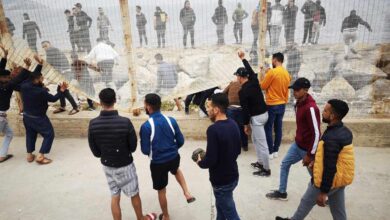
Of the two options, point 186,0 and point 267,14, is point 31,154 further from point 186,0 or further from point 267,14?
point 267,14

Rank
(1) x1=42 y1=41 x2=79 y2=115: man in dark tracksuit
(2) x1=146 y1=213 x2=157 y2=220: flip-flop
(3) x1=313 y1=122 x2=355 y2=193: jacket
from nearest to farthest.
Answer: (3) x1=313 y1=122 x2=355 y2=193: jacket < (2) x1=146 y1=213 x2=157 y2=220: flip-flop < (1) x1=42 y1=41 x2=79 y2=115: man in dark tracksuit

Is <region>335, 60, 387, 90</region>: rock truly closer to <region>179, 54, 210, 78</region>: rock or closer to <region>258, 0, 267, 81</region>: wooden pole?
<region>258, 0, 267, 81</region>: wooden pole

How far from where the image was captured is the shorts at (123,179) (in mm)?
3482

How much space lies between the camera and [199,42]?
17.6 feet

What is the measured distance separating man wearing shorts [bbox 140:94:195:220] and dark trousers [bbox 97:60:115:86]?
281 cm

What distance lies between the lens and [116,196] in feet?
11.7

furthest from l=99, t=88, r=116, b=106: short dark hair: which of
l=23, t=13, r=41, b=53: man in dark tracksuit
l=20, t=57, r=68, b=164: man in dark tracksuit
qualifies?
l=23, t=13, r=41, b=53: man in dark tracksuit

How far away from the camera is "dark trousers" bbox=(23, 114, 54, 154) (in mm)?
5418

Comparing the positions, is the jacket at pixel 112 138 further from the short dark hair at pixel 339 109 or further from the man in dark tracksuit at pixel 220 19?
the man in dark tracksuit at pixel 220 19

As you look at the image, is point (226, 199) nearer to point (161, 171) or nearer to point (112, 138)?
point (161, 171)

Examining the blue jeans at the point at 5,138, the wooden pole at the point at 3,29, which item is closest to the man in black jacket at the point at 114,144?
the blue jeans at the point at 5,138

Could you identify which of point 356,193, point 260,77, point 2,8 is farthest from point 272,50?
point 2,8

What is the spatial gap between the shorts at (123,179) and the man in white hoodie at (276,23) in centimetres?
334

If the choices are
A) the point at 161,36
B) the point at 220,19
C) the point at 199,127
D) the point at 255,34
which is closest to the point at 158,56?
the point at 161,36
